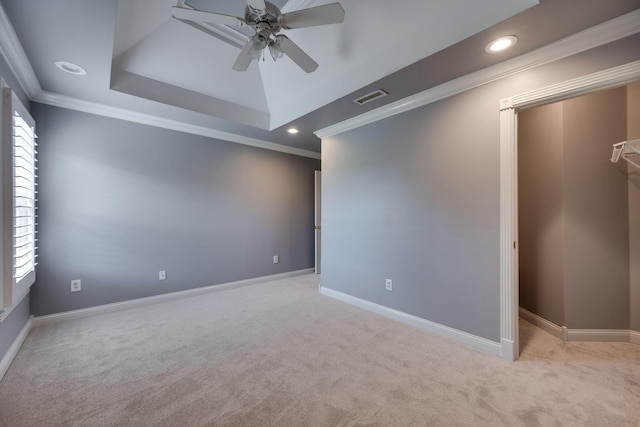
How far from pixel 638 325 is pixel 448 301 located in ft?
5.21

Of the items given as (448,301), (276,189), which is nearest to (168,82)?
(276,189)

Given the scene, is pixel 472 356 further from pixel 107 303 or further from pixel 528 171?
pixel 107 303

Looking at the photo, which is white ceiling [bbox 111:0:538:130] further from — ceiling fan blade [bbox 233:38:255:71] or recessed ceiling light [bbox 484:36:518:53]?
ceiling fan blade [bbox 233:38:255:71]

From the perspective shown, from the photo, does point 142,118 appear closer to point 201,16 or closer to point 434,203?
point 201,16

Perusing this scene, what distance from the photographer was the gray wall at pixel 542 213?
2.52 metres

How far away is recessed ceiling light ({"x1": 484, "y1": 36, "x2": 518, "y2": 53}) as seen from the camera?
1.85 metres

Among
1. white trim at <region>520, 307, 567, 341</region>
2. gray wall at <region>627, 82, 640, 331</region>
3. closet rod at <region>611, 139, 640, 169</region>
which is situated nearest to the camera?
closet rod at <region>611, 139, 640, 169</region>

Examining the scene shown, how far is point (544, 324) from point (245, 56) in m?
3.69

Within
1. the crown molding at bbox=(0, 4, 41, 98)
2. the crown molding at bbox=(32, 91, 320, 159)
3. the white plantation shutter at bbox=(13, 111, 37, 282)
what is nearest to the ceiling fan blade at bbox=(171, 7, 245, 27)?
the crown molding at bbox=(0, 4, 41, 98)

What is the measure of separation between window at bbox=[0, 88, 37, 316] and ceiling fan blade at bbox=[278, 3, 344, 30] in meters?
1.99

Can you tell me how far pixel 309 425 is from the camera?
1469mm

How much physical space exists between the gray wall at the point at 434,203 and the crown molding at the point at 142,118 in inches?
58.7

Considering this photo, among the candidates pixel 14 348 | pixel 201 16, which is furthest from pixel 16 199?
pixel 201 16

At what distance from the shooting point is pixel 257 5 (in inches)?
65.4
